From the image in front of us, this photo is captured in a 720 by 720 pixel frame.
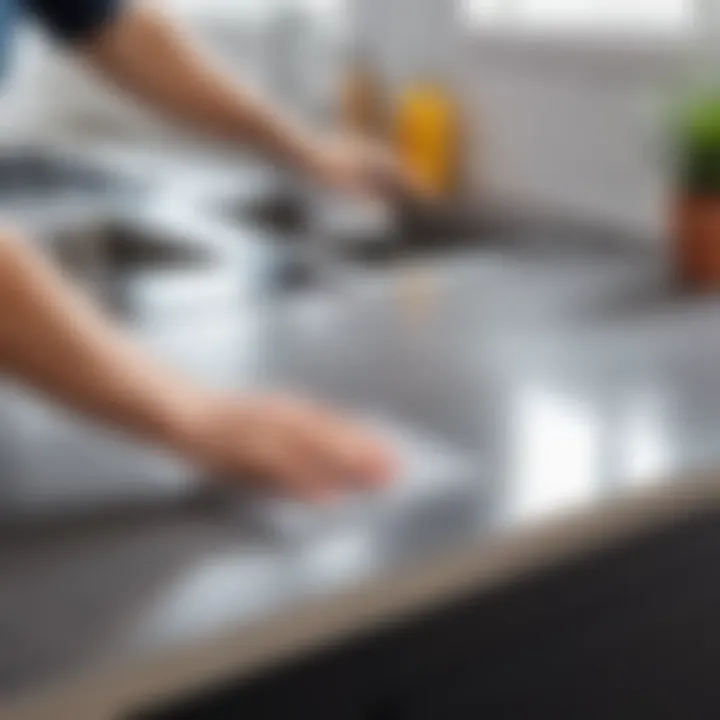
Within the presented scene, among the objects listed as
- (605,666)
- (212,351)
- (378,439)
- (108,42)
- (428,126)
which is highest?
(428,126)

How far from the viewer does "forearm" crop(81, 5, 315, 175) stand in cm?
161

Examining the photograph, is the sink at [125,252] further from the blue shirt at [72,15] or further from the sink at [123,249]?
the blue shirt at [72,15]

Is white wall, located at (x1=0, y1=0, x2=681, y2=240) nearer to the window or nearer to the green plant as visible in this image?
the window

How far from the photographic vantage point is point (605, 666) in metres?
1.21

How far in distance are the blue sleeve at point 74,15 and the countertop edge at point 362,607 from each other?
72 centimetres

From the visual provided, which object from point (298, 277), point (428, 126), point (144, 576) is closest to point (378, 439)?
point (144, 576)

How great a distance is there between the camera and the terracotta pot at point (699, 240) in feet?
5.44

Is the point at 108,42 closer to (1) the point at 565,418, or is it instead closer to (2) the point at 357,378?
(2) the point at 357,378

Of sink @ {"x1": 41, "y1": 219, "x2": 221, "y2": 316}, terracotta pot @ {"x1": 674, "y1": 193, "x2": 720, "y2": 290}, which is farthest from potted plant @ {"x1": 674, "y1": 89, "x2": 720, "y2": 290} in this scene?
sink @ {"x1": 41, "y1": 219, "x2": 221, "y2": 316}

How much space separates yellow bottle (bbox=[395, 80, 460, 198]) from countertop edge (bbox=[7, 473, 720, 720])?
984mm

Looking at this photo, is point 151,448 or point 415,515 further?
point 151,448

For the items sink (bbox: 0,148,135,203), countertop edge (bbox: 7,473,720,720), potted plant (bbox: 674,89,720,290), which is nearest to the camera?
countertop edge (bbox: 7,473,720,720)

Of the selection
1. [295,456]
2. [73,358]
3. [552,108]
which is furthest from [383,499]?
[552,108]

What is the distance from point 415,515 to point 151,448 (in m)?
0.21
